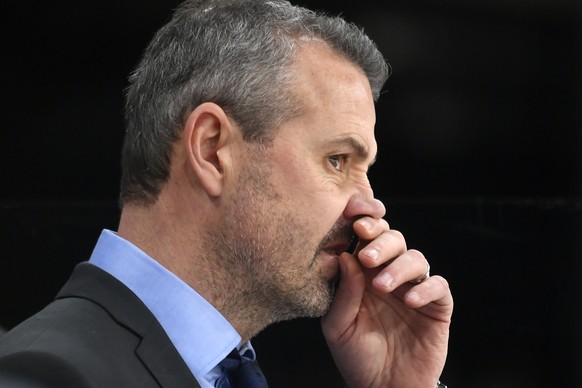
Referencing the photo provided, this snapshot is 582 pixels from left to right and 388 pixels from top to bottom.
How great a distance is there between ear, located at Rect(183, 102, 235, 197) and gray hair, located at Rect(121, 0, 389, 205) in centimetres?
3

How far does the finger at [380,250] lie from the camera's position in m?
1.80

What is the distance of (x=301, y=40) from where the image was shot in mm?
1781

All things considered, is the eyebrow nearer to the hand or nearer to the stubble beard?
the stubble beard

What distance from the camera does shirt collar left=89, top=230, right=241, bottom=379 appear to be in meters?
1.61

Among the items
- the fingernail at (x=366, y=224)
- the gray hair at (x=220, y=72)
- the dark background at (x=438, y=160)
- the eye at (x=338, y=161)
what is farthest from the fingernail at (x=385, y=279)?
the dark background at (x=438, y=160)

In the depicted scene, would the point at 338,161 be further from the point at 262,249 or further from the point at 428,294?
the point at 428,294

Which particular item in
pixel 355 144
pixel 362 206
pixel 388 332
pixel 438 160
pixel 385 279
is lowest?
pixel 388 332

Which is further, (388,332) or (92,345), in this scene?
(388,332)

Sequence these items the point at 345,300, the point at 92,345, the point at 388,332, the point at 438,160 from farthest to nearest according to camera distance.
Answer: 1. the point at 438,160
2. the point at 388,332
3. the point at 345,300
4. the point at 92,345

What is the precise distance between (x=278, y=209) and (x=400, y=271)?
0.32 metres

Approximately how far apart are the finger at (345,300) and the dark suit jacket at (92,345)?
449mm

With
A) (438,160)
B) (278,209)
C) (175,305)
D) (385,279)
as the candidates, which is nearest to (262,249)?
(278,209)

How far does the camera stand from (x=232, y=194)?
1670mm

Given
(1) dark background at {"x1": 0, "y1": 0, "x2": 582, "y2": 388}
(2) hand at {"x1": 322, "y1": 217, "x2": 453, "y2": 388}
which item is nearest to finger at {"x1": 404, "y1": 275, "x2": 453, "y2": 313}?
(2) hand at {"x1": 322, "y1": 217, "x2": 453, "y2": 388}
